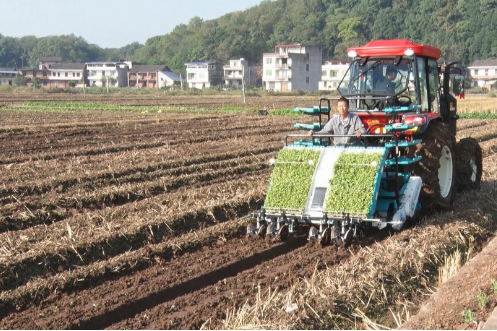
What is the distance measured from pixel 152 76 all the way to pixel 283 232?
10339 cm

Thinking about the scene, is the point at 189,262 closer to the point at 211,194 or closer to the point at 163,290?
the point at 163,290

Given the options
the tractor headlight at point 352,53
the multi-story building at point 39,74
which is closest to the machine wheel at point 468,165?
the tractor headlight at point 352,53

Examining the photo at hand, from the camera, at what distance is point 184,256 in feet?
24.9

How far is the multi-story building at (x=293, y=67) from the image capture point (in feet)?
298

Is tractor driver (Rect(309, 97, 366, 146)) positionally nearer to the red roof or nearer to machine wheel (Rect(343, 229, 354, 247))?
the red roof

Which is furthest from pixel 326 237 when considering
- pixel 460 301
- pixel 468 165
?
pixel 468 165

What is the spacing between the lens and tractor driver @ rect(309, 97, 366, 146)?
28.6 feet

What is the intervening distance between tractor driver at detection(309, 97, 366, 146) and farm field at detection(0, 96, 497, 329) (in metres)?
1.32

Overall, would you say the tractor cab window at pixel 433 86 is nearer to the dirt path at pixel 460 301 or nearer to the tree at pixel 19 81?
the dirt path at pixel 460 301

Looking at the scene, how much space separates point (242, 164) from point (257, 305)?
8.42m

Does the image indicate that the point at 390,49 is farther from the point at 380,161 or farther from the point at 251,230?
the point at 251,230

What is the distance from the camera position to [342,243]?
7.61m

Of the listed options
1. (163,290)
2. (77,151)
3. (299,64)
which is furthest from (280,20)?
(163,290)

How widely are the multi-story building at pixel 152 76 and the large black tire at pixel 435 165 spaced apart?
9742 cm
